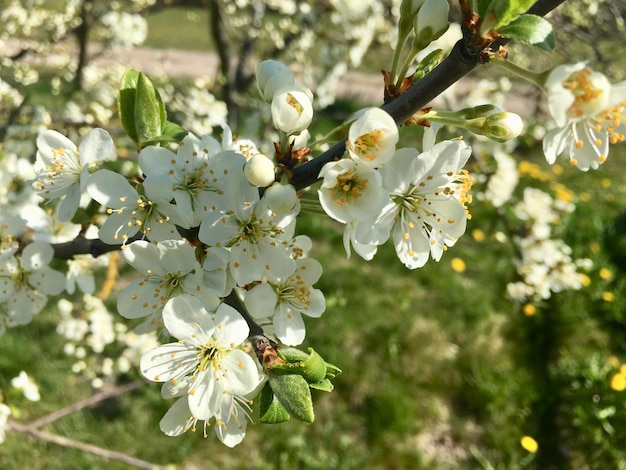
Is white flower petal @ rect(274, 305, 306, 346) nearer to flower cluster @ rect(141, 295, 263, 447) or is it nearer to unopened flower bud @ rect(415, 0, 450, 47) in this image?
flower cluster @ rect(141, 295, 263, 447)

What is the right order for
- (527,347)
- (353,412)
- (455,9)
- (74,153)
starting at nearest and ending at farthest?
(74,153)
(455,9)
(353,412)
(527,347)

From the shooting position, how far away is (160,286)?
118 cm

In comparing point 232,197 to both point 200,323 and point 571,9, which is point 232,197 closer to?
point 200,323

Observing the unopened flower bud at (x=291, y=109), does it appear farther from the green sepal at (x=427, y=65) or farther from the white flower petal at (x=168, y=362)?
the white flower petal at (x=168, y=362)

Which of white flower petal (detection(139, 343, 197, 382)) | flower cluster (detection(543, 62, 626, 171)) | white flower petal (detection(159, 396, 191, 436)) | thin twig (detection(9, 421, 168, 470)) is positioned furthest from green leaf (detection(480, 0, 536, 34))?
thin twig (detection(9, 421, 168, 470))

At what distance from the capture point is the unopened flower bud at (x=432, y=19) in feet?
3.38

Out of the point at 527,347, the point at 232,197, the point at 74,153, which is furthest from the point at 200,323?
the point at 527,347

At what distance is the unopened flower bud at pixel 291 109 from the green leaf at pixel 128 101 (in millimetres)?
370

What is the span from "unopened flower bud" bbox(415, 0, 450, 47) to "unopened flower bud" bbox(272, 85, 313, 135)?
27 centimetres

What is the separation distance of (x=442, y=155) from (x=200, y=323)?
616 millimetres

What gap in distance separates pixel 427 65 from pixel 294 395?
2.39 ft

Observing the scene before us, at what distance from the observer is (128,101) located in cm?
119

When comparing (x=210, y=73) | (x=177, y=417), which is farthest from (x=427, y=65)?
(x=210, y=73)

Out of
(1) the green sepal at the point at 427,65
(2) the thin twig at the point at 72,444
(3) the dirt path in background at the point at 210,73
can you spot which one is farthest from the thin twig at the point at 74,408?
(3) the dirt path in background at the point at 210,73
